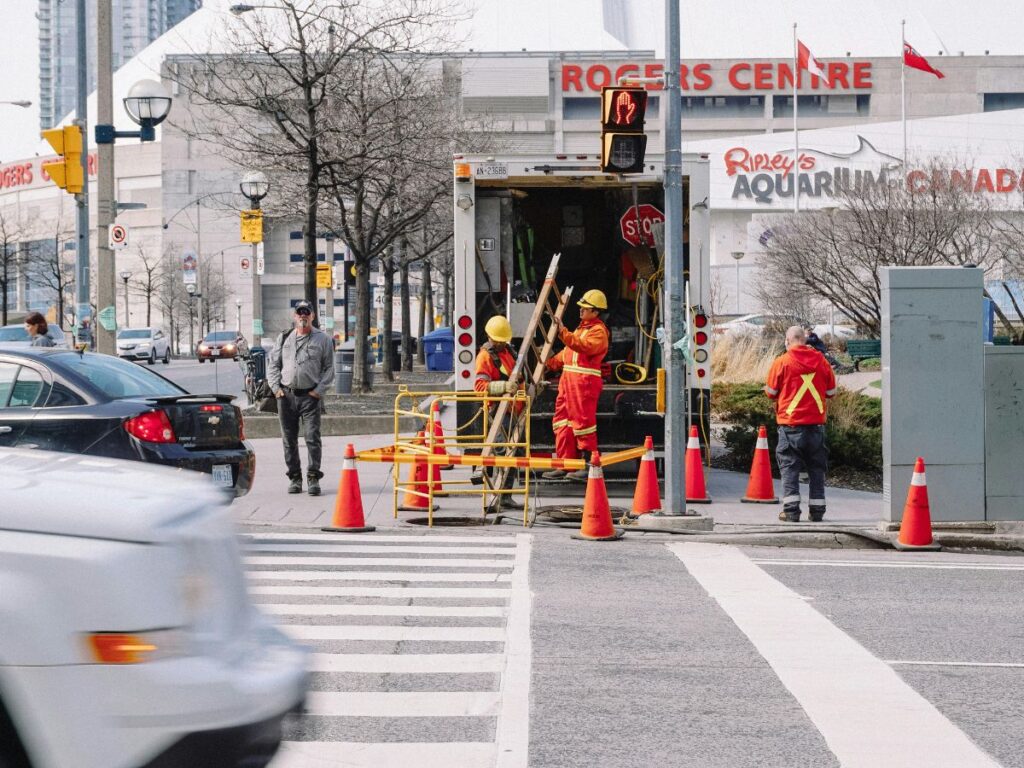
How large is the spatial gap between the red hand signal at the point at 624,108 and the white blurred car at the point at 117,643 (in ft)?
32.8

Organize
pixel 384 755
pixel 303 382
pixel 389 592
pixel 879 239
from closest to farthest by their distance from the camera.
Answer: pixel 384 755 → pixel 389 592 → pixel 303 382 → pixel 879 239

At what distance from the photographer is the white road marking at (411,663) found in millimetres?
7070

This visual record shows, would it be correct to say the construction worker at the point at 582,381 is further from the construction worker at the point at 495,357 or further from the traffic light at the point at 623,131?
the traffic light at the point at 623,131

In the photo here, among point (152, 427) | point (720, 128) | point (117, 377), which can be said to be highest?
point (720, 128)

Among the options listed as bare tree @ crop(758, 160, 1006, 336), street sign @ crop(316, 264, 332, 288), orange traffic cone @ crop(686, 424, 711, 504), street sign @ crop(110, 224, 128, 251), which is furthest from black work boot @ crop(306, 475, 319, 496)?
street sign @ crop(316, 264, 332, 288)

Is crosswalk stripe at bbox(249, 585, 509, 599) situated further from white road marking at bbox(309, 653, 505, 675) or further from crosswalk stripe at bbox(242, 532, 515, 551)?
crosswalk stripe at bbox(242, 532, 515, 551)

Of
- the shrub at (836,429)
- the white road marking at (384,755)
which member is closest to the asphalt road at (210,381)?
the shrub at (836,429)

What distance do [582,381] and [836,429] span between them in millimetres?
5627

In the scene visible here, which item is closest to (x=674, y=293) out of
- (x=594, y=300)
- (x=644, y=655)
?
(x=594, y=300)

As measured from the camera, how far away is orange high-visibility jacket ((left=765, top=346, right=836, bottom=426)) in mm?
13695

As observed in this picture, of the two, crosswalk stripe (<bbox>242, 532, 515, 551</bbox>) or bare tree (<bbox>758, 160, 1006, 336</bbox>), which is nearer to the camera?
crosswalk stripe (<bbox>242, 532, 515, 551</bbox>)

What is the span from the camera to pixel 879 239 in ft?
109

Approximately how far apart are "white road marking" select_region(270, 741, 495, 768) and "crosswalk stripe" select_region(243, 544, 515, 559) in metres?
5.68

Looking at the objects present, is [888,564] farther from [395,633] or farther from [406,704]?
[406,704]
